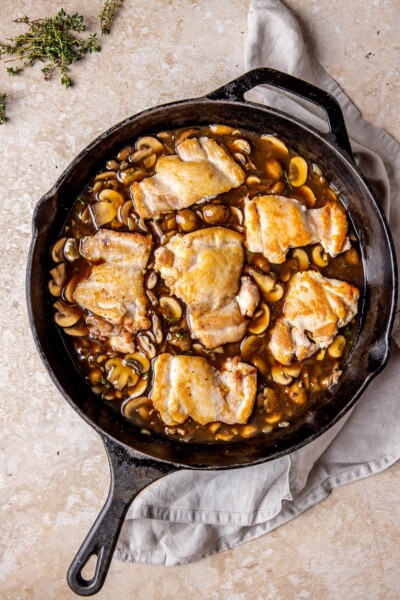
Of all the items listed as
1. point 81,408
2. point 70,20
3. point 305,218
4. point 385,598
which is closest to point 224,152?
point 305,218

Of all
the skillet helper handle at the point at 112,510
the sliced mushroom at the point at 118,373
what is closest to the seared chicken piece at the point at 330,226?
the sliced mushroom at the point at 118,373

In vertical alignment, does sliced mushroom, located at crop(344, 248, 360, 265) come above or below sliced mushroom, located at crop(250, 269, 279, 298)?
above

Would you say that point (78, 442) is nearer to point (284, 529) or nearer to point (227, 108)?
point (284, 529)

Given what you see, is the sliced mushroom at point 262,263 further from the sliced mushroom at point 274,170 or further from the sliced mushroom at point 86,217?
the sliced mushroom at point 86,217

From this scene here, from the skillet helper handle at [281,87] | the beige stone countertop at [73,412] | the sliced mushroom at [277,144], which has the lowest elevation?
the beige stone countertop at [73,412]

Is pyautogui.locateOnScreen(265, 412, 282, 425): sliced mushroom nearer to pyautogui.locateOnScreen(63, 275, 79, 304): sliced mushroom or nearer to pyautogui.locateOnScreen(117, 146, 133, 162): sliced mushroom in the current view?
pyautogui.locateOnScreen(63, 275, 79, 304): sliced mushroom

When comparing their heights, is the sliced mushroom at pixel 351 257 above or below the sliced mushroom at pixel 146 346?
above

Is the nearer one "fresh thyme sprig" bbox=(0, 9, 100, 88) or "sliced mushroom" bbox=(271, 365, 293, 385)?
"sliced mushroom" bbox=(271, 365, 293, 385)

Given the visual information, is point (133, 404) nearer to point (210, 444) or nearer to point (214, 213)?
point (210, 444)

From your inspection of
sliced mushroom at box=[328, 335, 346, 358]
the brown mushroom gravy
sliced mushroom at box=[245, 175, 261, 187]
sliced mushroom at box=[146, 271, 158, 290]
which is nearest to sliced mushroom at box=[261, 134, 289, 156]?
the brown mushroom gravy

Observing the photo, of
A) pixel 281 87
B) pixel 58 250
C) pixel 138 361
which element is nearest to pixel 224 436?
pixel 138 361
